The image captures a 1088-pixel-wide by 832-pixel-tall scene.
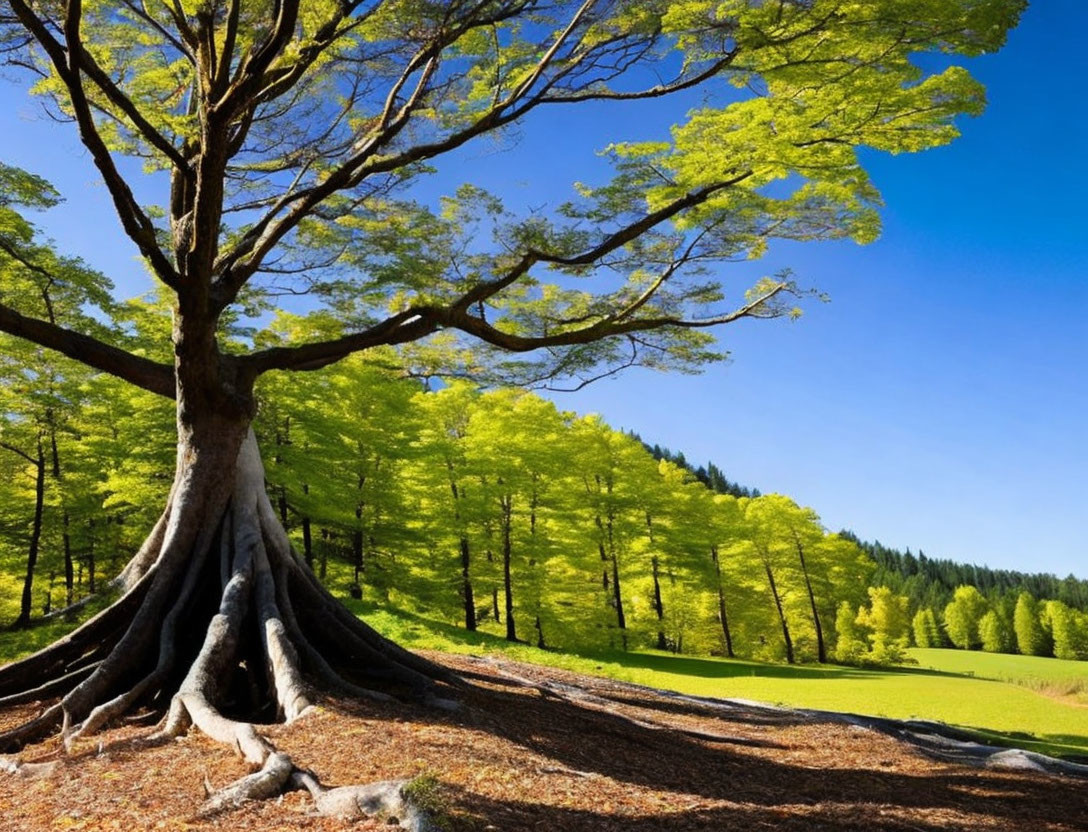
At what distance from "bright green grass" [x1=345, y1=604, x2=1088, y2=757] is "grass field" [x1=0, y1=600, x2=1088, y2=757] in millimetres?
25

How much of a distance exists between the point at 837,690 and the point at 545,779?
18.1m

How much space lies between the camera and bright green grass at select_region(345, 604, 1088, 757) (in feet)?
46.4

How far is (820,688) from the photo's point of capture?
19.6 metres

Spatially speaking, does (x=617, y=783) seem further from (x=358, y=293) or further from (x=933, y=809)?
(x=358, y=293)

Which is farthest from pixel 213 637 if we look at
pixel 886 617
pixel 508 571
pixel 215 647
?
pixel 886 617

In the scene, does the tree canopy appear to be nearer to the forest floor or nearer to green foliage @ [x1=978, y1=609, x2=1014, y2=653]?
the forest floor

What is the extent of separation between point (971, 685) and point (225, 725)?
24.6m

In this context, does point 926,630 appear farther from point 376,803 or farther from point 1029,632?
point 376,803

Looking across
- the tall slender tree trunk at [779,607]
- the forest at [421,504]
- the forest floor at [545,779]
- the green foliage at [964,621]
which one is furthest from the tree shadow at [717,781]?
the green foliage at [964,621]

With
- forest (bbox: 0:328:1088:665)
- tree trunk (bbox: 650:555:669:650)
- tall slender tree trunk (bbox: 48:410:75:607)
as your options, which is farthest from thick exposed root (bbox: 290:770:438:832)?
tree trunk (bbox: 650:555:669:650)

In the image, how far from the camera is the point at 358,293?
1025 centimetres

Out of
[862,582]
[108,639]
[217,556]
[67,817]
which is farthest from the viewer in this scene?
[862,582]

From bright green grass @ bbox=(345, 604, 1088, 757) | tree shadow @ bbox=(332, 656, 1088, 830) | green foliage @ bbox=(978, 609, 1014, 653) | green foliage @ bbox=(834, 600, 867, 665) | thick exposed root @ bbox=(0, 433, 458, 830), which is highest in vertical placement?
thick exposed root @ bbox=(0, 433, 458, 830)

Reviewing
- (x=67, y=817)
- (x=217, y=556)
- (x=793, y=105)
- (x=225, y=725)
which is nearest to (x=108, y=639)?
(x=217, y=556)
